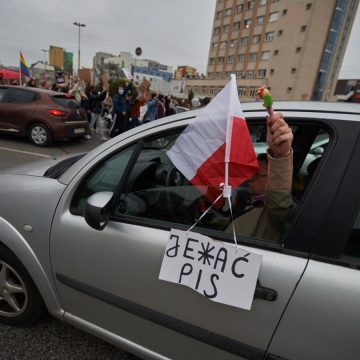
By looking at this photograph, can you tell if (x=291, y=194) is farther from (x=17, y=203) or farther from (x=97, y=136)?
(x=97, y=136)

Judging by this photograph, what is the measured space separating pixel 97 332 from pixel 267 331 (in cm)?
97

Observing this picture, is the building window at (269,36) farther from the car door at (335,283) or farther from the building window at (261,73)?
the car door at (335,283)

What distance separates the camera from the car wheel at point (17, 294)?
1793 mm

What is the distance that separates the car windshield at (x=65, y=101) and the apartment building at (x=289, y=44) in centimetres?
4170

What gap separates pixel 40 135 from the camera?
23.9ft

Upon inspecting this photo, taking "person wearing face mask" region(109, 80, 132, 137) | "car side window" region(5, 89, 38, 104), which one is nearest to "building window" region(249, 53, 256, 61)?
"person wearing face mask" region(109, 80, 132, 137)

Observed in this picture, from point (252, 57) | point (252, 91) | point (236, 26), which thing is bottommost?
point (252, 91)

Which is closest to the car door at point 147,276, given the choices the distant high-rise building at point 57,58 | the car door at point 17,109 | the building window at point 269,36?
the car door at point 17,109

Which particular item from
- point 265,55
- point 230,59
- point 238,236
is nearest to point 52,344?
point 238,236

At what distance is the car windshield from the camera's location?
7.31 metres

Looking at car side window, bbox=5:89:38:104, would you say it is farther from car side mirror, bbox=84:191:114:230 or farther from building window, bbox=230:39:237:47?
building window, bbox=230:39:237:47

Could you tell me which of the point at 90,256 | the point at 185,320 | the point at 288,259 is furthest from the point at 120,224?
the point at 288,259

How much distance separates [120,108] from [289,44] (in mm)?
51601

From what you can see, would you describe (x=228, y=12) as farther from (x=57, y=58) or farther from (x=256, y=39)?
(x=57, y=58)
